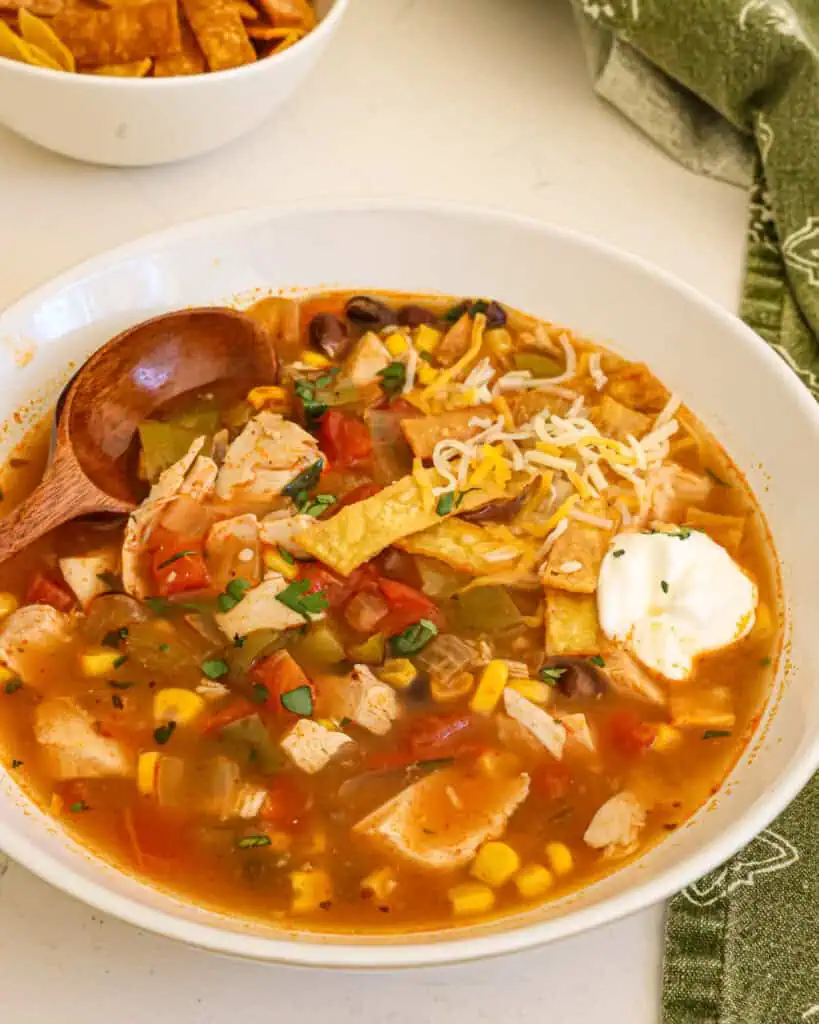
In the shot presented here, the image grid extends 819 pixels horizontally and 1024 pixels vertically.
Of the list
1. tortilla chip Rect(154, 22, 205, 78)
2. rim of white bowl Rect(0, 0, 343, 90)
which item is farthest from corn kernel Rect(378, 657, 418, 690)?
tortilla chip Rect(154, 22, 205, 78)

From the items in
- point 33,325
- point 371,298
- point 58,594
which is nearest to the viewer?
point 58,594

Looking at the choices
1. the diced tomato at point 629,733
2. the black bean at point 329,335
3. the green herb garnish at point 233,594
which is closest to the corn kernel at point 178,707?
the green herb garnish at point 233,594

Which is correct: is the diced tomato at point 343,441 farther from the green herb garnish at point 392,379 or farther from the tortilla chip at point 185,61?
the tortilla chip at point 185,61

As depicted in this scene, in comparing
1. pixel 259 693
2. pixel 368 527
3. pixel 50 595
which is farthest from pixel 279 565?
pixel 50 595

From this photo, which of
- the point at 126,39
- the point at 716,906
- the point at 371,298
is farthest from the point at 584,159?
the point at 716,906

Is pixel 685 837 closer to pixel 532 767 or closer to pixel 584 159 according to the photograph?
pixel 532 767
